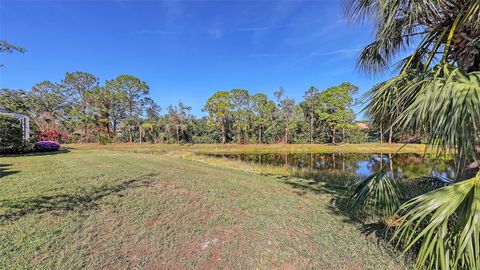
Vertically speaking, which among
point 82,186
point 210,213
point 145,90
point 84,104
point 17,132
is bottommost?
point 210,213

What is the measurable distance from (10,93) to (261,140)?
2819 centimetres

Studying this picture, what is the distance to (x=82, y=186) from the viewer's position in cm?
536

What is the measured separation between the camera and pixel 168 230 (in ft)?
12.0

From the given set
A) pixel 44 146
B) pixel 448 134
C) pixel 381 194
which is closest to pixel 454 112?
pixel 448 134

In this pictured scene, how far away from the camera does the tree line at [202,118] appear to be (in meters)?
32.3

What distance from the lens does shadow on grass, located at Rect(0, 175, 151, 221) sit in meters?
3.78

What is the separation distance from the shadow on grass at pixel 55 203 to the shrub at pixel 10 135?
9.72 m

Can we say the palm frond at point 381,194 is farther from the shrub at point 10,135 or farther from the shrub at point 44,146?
the shrub at point 44,146

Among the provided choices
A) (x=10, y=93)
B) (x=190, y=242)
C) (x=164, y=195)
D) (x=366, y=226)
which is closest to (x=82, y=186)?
(x=164, y=195)

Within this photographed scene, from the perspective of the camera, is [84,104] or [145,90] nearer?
[84,104]

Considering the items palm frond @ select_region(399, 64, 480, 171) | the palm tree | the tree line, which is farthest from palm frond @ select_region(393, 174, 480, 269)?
the tree line

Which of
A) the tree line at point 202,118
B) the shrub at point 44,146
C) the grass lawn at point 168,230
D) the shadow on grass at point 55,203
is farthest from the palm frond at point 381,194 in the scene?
the tree line at point 202,118

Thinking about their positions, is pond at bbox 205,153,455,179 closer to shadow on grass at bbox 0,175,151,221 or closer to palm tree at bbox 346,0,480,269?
palm tree at bbox 346,0,480,269

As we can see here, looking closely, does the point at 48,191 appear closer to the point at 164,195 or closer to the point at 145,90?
the point at 164,195
